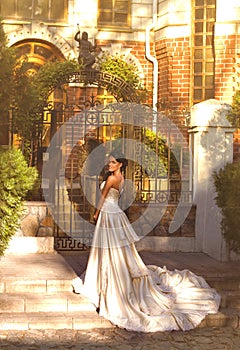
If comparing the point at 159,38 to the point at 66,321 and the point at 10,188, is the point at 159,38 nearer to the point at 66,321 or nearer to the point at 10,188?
the point at 10,188

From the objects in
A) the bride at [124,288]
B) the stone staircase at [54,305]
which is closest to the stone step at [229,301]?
the stone staircase at [54,305]

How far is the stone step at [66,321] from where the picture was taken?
739cm

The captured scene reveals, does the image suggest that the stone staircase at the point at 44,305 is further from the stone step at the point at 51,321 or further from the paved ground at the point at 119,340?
the paved ground at the point at 119,340

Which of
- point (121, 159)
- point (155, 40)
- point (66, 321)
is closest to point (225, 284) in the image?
point (66, 321)

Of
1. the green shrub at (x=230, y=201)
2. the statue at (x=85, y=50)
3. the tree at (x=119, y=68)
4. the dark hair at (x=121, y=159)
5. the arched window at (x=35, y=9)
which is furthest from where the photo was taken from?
the arched window at (x=35, y=9)

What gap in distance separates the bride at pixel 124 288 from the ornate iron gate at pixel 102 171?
317 centimetres

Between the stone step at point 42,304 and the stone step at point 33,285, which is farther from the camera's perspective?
the stone step at point 33,285

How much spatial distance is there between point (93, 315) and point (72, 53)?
10744 millimetres

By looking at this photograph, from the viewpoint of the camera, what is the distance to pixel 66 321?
7.54 m

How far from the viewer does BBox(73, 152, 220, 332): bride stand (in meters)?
7.62

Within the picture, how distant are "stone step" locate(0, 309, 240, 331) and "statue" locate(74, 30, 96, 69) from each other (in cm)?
918

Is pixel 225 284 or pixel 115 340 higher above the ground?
pixel 225 284

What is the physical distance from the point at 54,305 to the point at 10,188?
4.96 ft

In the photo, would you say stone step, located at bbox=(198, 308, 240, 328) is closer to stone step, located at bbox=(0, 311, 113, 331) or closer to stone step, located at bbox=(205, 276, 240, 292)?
stone step, located at bbox=(205, 276, 240, 292)
